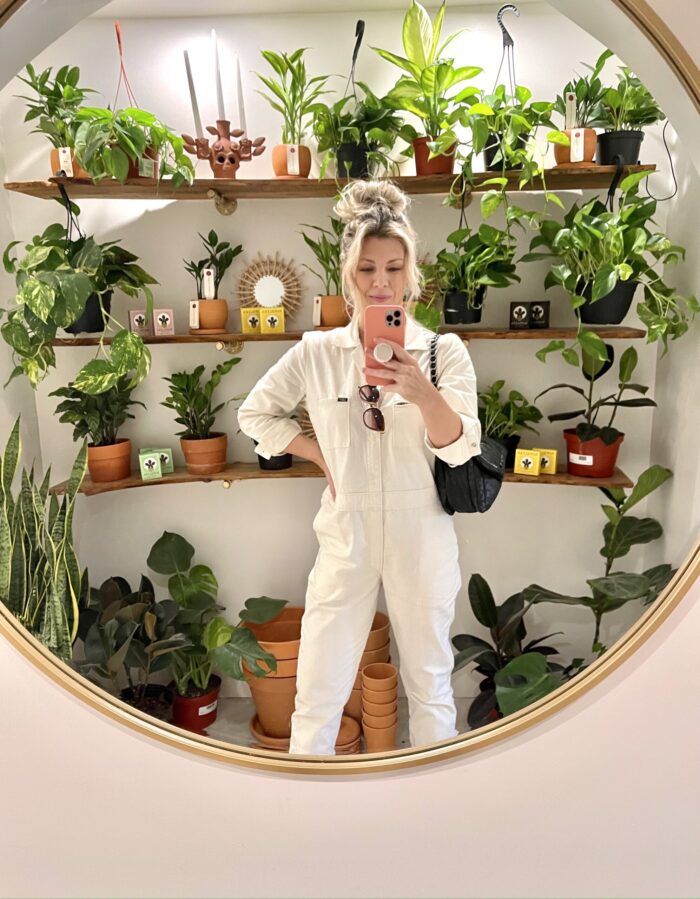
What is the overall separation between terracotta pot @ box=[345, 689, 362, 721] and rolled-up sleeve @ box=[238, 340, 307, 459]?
1.45 feet

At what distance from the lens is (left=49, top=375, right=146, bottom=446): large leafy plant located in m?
0.99

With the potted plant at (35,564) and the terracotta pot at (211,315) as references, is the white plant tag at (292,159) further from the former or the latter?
the potted plant at (35,564)

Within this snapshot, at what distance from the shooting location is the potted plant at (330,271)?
2.89ft

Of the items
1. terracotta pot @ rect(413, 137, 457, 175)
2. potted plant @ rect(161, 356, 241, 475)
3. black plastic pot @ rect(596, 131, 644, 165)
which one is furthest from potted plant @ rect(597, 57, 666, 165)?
potted plant @ rect(161, 356, 241, 475)

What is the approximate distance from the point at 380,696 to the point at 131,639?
40 centimetres

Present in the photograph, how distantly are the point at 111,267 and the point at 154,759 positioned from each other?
0.76 m

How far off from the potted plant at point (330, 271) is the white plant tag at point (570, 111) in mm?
377

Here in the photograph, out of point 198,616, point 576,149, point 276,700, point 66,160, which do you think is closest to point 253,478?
point 198,616

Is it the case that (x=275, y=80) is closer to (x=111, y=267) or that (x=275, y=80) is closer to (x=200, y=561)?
(x=111, y=267)

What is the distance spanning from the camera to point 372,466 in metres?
0.71

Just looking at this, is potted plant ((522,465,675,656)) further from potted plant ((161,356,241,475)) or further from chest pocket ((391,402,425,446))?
potted plant ((161,356,241,475))

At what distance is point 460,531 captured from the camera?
3.35 feet

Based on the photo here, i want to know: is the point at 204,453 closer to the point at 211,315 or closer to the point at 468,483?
the point at 211,315

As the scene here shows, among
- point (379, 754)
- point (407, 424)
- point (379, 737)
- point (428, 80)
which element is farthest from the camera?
point (379, 737)
